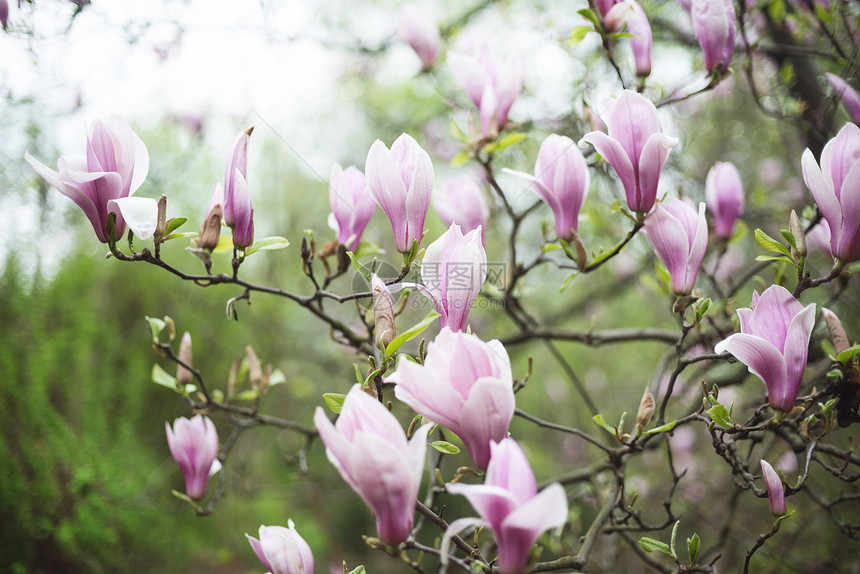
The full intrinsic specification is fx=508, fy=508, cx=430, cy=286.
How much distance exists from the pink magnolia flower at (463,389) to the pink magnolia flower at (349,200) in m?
0.40

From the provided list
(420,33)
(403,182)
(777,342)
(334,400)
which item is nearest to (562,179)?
(403,182)

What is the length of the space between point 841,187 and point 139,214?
85 centimetres

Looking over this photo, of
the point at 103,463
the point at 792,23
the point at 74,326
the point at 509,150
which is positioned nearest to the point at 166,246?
the point at 74,326

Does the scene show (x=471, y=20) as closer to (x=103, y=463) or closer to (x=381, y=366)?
(x=381, y=366)

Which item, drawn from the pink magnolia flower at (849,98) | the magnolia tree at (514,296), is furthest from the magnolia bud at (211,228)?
the pink magnolia flower at (849,98)

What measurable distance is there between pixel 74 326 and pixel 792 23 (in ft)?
8.40

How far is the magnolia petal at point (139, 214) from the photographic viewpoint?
0.60m

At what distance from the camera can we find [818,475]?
1.43 metres

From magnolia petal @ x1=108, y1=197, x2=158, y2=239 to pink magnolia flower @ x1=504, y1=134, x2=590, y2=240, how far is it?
1.55 feet

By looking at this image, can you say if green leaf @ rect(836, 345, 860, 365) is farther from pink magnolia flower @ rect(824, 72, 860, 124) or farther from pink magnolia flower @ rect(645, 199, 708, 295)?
pink magnolia flower @ rect(824, 72, 860, 124)

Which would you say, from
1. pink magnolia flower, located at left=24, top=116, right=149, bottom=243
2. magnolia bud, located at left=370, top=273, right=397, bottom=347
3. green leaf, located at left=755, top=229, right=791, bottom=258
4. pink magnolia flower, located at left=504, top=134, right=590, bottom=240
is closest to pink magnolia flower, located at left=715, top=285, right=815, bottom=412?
green leaf, located at left=755, top=229, right=791, bottom=258

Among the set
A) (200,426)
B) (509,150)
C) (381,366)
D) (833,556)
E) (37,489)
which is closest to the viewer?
(381,366)

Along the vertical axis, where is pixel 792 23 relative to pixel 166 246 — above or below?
A: above

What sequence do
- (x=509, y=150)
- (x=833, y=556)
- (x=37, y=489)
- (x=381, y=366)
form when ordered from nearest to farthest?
(x=381, y=366)
(x=833, y=556)
(x=37, y=489)
(x=509, y=150)
